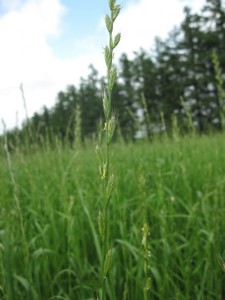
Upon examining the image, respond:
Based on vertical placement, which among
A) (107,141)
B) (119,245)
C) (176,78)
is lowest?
(119,245)

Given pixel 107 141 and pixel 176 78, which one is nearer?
pixel 107 141

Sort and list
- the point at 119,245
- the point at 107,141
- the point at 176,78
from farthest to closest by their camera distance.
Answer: the point at 176,78
the point at 119,245
the point at 107,141

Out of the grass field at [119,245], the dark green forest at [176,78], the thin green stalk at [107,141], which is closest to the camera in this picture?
the thin green stalk at [107,141]

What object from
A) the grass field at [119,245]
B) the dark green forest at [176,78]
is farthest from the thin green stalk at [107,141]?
the dark green forest at [176,78]

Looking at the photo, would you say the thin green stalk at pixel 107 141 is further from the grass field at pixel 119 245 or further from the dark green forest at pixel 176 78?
the dark green forest at pixel 176 78

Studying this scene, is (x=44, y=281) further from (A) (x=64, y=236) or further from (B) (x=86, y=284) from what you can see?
(A) (x=64, y=236)

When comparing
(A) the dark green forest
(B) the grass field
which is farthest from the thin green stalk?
(A) the dark green forest

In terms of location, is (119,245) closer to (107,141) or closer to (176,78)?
(107,141)

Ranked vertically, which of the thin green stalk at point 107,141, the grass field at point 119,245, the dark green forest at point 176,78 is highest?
the dark green forest at point 176,78

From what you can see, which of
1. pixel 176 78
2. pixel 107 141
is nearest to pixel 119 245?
pixel 107 141

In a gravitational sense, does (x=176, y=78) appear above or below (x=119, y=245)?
above

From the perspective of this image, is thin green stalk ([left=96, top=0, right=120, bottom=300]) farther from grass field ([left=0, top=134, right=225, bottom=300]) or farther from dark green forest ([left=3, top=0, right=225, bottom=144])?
dark green forest ([left=3, top=0, right=225, bottom=144])

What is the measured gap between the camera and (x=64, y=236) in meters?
2.28

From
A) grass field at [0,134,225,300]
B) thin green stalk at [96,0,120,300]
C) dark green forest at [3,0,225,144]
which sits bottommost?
grass field at [0,134,225,300]
